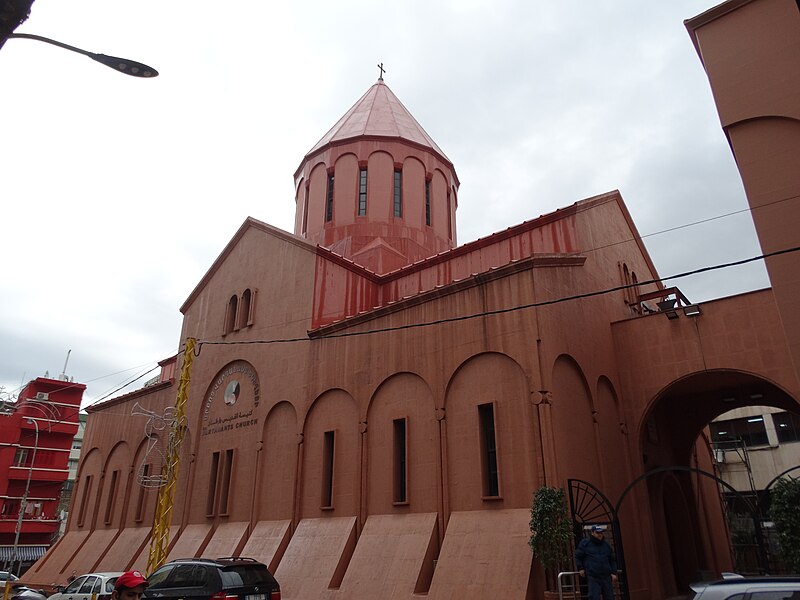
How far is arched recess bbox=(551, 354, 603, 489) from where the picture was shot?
39.9 ft

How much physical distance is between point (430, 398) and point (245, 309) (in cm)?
996

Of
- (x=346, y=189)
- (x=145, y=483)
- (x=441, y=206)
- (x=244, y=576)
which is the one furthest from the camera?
(x=441, y=206)

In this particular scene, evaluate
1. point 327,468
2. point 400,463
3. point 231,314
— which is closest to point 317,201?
point 231,314

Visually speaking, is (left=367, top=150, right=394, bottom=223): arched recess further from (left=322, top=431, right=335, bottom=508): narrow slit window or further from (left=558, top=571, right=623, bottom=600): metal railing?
(left=558, top=571, right=623, bottom=600): metal railing

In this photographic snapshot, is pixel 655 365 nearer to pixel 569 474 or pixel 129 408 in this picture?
pixel 569 474

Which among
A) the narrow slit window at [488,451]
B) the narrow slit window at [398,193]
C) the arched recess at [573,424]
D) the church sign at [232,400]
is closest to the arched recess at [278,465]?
the church sign at [232,400]

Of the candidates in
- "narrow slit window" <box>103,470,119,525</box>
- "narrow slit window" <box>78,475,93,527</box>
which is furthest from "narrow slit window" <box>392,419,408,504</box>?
"narrow slit window" <box>78,475,93,527</box>

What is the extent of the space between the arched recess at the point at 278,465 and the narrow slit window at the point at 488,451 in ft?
21.3

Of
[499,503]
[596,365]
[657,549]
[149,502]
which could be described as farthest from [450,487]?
[149,502]

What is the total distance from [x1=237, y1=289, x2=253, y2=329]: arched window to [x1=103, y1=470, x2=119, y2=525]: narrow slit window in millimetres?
9956

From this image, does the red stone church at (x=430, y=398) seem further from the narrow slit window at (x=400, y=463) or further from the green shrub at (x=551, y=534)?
the green shrub at (x=551, y=534)

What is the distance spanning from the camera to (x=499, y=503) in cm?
1227

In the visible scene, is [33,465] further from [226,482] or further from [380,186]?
[380,186]

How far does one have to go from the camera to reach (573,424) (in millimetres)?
12930
